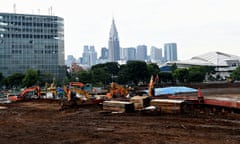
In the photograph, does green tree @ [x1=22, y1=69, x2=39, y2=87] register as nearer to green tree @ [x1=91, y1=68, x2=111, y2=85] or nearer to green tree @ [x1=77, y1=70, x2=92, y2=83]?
green tree @ [x1=77, y1=70, x2=92, y2=83]

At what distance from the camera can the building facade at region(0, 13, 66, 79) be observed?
107m

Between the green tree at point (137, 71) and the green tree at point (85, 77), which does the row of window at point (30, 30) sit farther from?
the green tree at point (137, 71)

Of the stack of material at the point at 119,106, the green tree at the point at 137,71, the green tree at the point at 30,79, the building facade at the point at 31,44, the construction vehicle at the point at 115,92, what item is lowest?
the stack of material at the point at 119,106

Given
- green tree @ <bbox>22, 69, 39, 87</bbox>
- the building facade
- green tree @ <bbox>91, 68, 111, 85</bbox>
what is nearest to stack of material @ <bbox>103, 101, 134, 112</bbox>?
green tree @ <bbox>22, 69, 39, 87</bbox>

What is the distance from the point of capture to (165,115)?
21.3 m

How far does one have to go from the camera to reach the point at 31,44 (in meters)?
111

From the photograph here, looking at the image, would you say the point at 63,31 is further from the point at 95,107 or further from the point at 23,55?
the point at 95,107

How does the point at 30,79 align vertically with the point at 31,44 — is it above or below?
below

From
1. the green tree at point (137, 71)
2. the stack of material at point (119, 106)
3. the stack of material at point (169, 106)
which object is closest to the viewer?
the stack of material at point (169, 106)

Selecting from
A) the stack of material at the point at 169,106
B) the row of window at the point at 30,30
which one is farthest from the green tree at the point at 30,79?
the stack of material at the point at 169,106

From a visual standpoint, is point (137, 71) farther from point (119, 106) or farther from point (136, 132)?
point (136, 132)

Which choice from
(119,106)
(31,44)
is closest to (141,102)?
(119,106)

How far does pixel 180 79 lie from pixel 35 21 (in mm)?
52968

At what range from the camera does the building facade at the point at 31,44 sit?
107 metres
